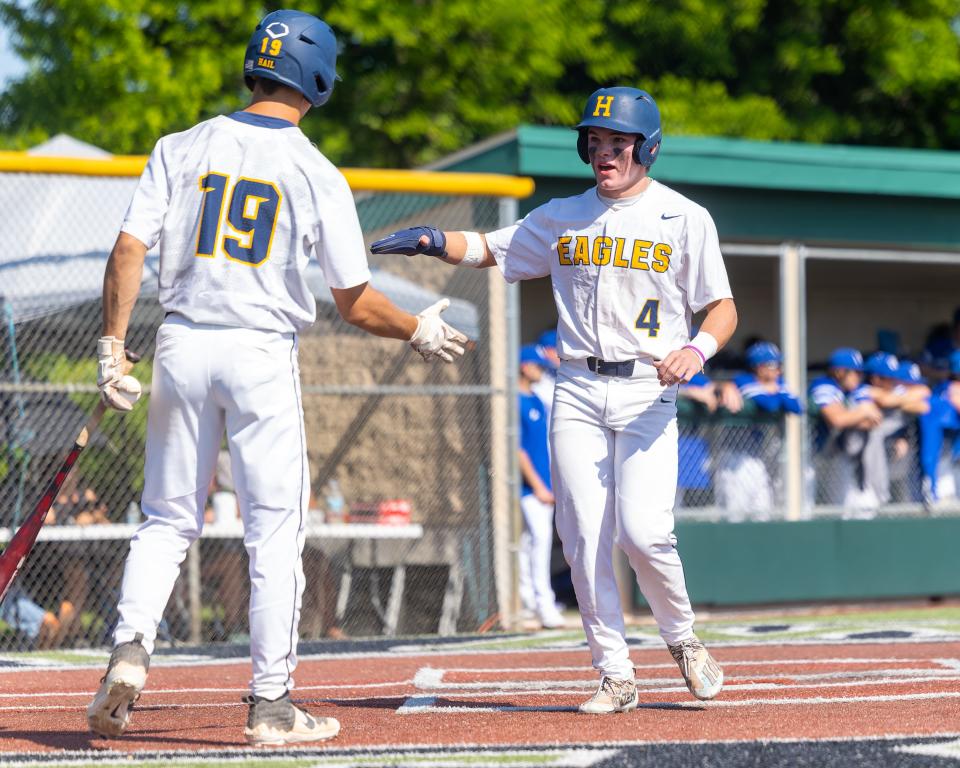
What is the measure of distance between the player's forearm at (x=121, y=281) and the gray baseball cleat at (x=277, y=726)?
45.2 inches

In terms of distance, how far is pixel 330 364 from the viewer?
432 inches

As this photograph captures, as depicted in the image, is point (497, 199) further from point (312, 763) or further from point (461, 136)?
point (461, 136)

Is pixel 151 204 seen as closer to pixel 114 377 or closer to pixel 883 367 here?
pixel 114 377

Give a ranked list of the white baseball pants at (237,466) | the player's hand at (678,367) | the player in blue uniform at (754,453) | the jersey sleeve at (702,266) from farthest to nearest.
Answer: the player in blue uniform at (754,453) < the jersey sleeve at (702,266) < the player's hand at (678,367) < the white baseball pants at (237,466)

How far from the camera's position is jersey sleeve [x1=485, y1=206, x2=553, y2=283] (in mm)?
5570

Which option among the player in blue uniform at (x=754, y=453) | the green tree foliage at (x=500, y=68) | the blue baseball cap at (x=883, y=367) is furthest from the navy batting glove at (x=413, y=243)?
the green tree foliage at (x=500, y=68)

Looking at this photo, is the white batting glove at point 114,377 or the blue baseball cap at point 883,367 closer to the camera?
the white batting glove at point 114,377

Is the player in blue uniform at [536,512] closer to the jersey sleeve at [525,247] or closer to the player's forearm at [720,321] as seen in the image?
the jersey sleeve at [525,247]

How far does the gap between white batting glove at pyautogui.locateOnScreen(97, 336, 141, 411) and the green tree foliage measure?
13.6 meters

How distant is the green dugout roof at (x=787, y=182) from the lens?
1130 centimetres

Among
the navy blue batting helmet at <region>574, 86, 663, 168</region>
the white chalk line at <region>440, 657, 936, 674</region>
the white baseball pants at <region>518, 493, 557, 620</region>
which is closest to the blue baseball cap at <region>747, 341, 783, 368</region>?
the white baseball pants at <region>518, 493, 557, 620</region>

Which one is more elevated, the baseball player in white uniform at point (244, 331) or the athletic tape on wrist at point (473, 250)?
the athletic tape on wrist at point (473, 250)

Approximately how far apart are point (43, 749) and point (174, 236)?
59.2 inches

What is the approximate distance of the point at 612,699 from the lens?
16.9 ft
